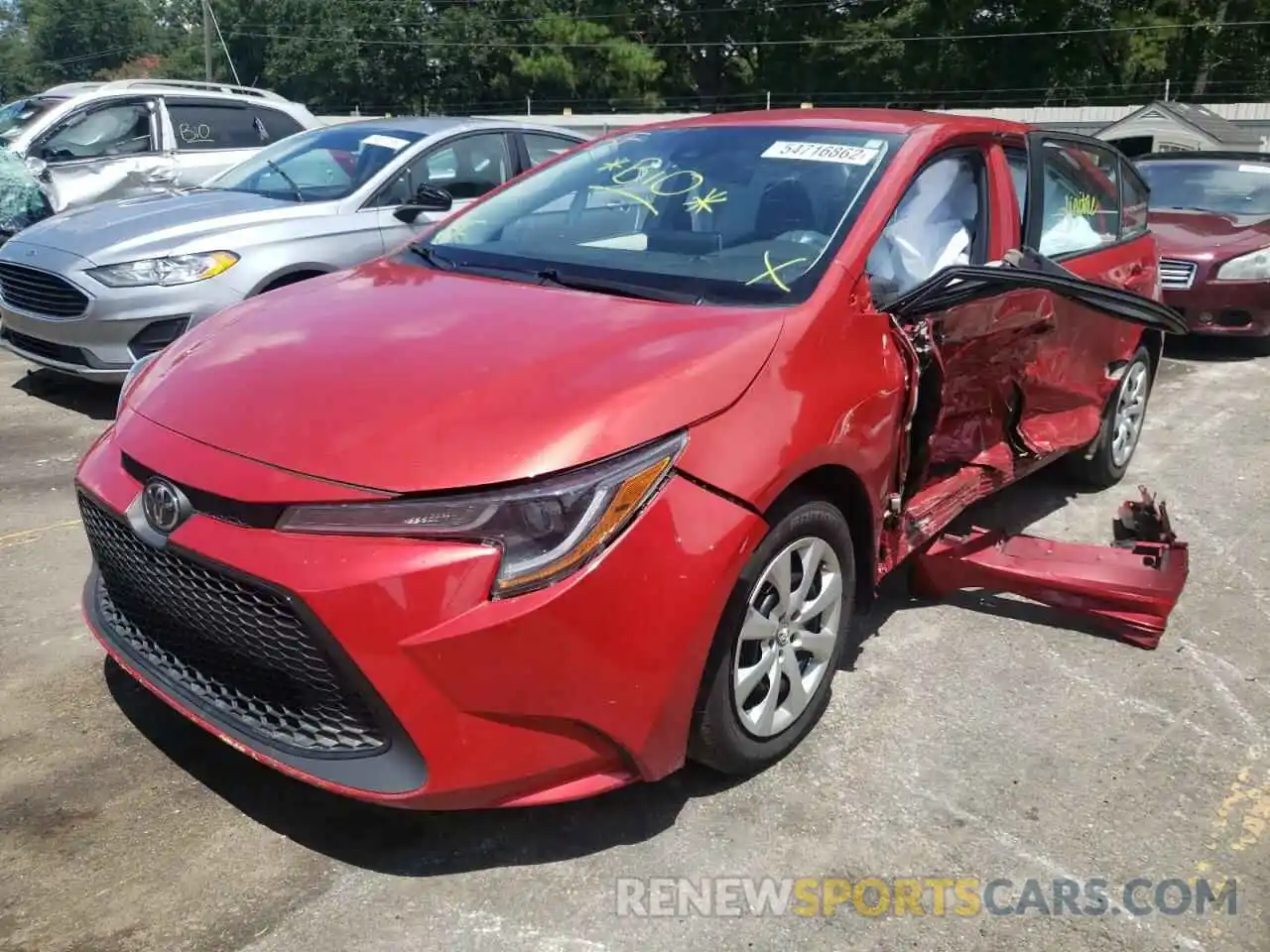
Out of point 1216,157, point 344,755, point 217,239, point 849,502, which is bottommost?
point 1216,157

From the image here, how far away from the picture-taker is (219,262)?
560cm

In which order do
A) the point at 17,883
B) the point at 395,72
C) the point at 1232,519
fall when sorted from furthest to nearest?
1. the point at 395,72
2. the point at 1232,519
3. the point at 17,883

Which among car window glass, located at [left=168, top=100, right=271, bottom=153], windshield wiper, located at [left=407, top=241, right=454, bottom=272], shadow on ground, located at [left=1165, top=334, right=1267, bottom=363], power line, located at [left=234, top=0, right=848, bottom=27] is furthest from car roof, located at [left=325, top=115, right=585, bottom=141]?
power line, located at [left=234, top=0, right=848, bottom=27]

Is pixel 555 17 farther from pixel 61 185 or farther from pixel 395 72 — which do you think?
pixel 61 185

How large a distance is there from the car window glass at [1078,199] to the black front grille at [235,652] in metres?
3.13

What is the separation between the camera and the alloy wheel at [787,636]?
2.66 m

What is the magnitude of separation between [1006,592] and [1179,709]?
2.33ft

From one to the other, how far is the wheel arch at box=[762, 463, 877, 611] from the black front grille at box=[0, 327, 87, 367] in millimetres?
4346

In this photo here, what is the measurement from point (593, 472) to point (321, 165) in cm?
498

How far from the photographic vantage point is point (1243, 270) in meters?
7.94

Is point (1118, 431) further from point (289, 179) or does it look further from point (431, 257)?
point (289, 179)

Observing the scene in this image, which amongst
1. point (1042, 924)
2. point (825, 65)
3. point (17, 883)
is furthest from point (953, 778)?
point (825, 65)

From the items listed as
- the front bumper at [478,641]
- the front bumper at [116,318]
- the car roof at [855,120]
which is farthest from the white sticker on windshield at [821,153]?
the front bumper at [116,318]

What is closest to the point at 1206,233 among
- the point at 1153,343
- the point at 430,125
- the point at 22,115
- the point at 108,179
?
the point at 1153,343
